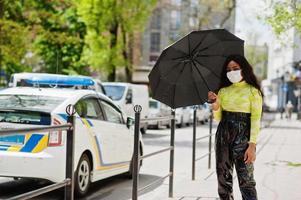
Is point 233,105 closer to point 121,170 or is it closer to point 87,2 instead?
point 121,170

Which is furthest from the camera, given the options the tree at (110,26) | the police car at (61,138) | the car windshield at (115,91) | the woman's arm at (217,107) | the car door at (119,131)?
the tree at (110,26)

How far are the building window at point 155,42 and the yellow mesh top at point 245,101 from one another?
74.3 metres

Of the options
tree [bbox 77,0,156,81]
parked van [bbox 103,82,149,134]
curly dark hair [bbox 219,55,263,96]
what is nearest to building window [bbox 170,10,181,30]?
A: tree [bbox 77,0,156,81]

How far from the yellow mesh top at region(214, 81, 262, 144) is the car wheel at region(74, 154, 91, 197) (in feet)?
9.08

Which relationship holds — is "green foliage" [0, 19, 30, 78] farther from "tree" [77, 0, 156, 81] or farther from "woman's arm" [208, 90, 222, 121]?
"woman's arm" [208, 90, 222, 121]

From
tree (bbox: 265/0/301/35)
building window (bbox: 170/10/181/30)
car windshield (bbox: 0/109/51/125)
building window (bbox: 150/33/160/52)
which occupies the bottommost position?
car windshield (bbox: 0/109/51/125)

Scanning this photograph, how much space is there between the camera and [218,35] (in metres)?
7.06

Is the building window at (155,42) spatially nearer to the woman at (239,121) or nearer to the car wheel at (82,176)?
the car wheel at (82,176)

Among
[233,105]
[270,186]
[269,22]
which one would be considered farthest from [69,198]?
[269,22]

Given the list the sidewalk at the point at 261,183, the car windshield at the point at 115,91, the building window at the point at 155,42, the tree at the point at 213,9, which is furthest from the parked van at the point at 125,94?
the building window at the point at 155,42

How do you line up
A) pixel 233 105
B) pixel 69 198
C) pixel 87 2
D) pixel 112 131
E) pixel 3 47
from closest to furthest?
pixel 69 198 → pixel 233 105 → pixel 112 131 → pixel 3 47 → pixel 87 2

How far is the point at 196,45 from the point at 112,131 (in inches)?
110

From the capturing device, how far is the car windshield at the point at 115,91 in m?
23.0

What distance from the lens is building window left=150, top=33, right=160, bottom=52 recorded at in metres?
80.2
